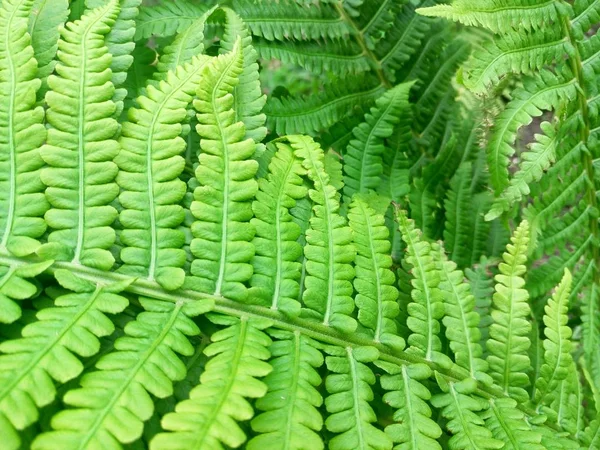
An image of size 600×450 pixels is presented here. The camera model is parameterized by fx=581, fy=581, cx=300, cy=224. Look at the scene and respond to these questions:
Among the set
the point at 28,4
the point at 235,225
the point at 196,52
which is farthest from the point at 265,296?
the point at 28,4

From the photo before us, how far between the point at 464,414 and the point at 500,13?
34.0 inches

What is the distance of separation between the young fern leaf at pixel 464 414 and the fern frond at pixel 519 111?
1.53ft

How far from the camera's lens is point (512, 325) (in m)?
1.23

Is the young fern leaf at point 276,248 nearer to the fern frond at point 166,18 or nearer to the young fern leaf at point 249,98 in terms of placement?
the young fern leaf at point 249,98

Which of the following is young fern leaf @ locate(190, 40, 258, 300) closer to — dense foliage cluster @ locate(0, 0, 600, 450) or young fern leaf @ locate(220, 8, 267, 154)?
dense foliage cluster @ locate(0, 0, 600, 450)

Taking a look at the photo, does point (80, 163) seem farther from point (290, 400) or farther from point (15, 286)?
point (290, 400)

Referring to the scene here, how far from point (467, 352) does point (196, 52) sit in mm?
858

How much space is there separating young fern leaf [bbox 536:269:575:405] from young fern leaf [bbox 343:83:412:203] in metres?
0.49

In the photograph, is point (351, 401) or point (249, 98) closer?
point (351, 401)

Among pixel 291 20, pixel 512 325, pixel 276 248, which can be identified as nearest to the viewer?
pixel 276 248

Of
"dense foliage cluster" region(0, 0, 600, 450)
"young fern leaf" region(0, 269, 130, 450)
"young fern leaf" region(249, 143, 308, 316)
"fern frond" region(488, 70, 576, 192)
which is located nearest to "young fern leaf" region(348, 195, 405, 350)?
"dense foliage cluster" region(0, 0, 600, 450)

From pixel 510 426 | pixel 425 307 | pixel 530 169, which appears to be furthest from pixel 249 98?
pixel 510 426

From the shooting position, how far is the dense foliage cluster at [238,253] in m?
0.89

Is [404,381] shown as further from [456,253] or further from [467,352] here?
[456,253]
